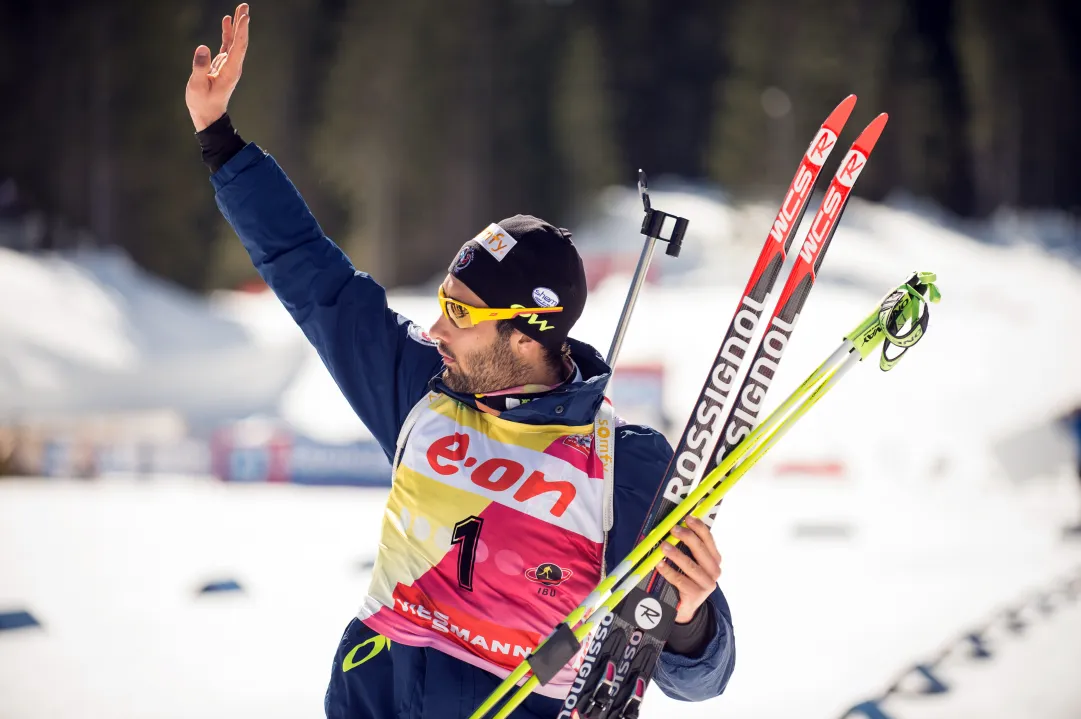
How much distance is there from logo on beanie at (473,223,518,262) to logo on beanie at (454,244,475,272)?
0.03m

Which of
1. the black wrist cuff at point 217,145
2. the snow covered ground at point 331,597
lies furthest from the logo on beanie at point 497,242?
the snow covered ground at point 331,597

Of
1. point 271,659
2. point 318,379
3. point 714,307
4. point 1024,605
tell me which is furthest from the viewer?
point 714,307

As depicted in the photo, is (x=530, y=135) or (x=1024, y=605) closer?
(x=1024, y=605)

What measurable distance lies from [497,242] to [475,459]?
470 mm

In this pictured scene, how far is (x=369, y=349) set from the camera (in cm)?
243

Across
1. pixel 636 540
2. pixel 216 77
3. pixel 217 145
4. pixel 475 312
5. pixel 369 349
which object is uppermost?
pixel 216 77

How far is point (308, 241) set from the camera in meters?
2.44

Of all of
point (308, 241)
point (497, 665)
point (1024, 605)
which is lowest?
point (1024, 605)

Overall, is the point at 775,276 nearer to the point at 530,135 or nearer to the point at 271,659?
the point at 271,659

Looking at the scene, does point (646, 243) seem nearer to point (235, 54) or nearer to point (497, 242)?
point (497, 242)

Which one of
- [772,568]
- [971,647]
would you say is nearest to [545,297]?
[971,647]

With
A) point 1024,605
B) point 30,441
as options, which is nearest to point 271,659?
point 1024,605

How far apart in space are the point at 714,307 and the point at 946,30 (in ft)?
71.7

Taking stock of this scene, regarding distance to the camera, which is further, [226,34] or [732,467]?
[226,34]
